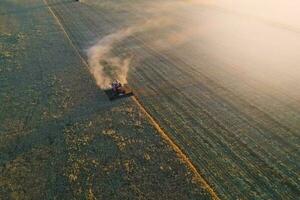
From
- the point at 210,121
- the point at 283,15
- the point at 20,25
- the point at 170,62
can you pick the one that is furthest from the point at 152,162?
the point at 20,25

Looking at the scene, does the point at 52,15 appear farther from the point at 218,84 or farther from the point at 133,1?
the point at 218,84

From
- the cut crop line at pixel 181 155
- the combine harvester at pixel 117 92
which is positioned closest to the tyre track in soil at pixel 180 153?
the cut crop line at pixel 181 155

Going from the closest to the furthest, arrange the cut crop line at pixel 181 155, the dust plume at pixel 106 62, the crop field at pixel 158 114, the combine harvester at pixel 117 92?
the cut crop line at pixel 181 155, the crop field at pixel 158 114, the combine harvester at pixel 117 92, the dust plume at pixel 106 62

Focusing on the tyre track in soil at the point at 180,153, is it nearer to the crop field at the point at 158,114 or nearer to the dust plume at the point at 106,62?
the crop field at the point at 158,114

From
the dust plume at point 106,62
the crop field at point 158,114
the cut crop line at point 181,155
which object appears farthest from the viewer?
the dust plume at point 106,62

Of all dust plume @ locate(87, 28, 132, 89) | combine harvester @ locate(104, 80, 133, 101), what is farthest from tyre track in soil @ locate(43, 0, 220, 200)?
dust plume @ locate(87, 28, 132, 89)

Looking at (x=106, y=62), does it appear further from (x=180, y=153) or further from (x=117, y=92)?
(x=180, y=153)

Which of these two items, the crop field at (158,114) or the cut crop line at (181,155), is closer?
the cut crop line at (181,155)

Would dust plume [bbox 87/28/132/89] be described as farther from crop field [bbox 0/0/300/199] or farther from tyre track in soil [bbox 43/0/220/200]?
tyre track in soil [bbox 43/0/220/200]

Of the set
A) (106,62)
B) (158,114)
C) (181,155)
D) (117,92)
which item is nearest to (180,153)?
(181,155)
